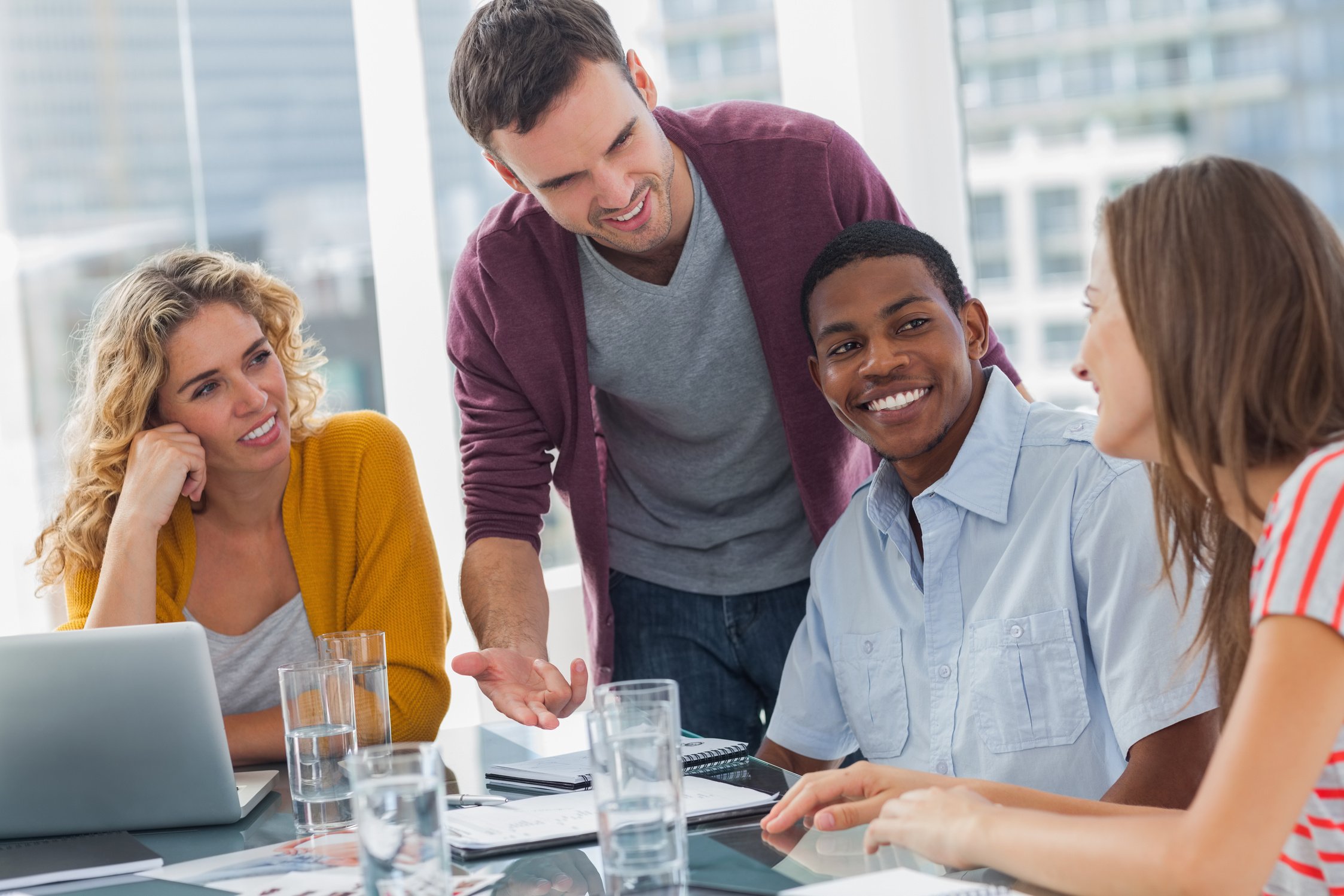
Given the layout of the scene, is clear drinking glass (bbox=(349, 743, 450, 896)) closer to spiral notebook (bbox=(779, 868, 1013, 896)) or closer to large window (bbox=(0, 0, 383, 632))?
spiral notebook (bbox=(779, 868, 1013, 896))

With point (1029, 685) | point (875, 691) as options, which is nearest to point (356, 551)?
→ point (875, 691)

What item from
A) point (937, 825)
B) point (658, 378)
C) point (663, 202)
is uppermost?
point (663, 202)

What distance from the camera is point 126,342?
207 cm

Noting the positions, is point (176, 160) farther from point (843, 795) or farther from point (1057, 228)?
point (843, 795)

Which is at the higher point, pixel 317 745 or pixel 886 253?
pixel 886 253

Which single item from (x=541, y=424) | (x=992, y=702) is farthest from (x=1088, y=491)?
(x=541, y=424)

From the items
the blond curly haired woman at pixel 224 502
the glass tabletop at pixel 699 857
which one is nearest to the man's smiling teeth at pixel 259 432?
the blond curly haired woman at pixel 224 502

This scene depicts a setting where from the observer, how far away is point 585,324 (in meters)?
2.05

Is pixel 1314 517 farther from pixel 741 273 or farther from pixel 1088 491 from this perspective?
pixel 741 273

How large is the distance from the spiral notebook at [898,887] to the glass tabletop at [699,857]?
2 cm

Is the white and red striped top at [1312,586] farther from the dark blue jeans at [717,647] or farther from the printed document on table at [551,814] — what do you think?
the dark blue jeans at [717,647]

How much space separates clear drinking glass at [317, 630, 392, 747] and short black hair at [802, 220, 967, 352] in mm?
795

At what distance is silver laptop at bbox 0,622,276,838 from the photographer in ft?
4.29

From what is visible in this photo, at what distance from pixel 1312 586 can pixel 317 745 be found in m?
0.92
